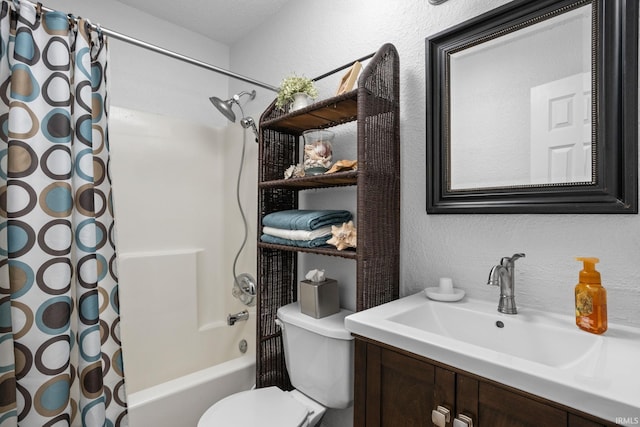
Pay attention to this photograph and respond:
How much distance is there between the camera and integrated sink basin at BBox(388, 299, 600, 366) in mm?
859

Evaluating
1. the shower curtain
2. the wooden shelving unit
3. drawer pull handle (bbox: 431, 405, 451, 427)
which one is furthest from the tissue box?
the shower curtain

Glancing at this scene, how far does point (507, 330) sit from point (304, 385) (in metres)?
0.80

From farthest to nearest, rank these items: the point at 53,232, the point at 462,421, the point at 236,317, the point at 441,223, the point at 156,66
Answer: the point at 156,66 < the point at 236,317 < the point at 441,223 < the point at 53,232 < the point at 462,421

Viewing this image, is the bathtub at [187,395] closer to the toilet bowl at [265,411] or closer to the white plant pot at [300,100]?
the toilet bowl at [265,411]

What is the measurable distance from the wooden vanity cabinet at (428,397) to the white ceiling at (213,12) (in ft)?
Result: 6.42

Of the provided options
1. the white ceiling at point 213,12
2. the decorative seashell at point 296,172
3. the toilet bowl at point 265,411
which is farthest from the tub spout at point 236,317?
the white ceiling at point 213,12

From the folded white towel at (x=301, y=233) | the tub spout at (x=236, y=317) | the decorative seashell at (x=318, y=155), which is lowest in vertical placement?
the tub spout at (x=236, y=317)

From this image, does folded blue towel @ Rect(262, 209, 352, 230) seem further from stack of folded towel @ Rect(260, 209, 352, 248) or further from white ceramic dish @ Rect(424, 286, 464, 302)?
white ceramic dish @ Rect(424, 286, 464, 302)

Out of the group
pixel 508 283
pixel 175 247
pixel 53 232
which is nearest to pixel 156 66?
pixel 175 247

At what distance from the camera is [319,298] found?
134 cm

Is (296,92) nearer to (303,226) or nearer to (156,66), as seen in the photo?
(303,226)

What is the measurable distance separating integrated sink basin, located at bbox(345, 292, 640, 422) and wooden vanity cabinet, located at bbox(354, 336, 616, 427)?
0.08ft

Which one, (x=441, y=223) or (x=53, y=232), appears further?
(x=441, y=223)

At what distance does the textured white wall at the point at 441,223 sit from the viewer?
91cm
